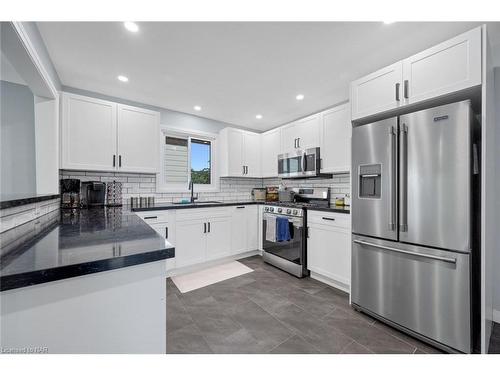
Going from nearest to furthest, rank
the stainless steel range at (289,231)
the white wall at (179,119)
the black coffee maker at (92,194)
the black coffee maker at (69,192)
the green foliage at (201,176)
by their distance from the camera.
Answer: the black coffee maker at (69,192) < the black coffee maker at (92,194) < the stainless steel range at (289,231) < the white wall at (179,119) < the green foliage at (201,176)

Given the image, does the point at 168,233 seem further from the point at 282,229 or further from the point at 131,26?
the point at 131,26

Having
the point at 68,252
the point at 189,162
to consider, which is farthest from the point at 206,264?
the point at 68,252

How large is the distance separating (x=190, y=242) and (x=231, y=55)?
236cm

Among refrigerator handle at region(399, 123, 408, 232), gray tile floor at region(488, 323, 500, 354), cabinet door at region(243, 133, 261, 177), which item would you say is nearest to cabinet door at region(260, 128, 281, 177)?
cabinet door at region(243, 133, 261, 177)

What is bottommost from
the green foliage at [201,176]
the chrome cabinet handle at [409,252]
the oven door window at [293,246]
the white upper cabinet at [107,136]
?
the oven door window at [293,246]

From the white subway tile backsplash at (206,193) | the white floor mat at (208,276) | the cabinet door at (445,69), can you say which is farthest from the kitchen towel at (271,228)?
the cabinet door at (445,69)

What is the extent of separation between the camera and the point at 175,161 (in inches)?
146

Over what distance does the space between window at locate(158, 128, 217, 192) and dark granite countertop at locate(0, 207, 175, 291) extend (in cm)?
247

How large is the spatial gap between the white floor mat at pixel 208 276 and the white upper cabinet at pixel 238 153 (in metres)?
1.60

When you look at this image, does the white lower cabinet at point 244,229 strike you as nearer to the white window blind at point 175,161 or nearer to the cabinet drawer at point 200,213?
the cabinet drawer at point 200,213

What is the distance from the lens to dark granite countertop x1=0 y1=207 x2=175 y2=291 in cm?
65

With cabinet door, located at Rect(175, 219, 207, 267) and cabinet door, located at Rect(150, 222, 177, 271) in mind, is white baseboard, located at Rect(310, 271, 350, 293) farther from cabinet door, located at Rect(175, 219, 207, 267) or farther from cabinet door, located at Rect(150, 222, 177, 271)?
cabinet door, located at Rect(150, 222, 177, 271)

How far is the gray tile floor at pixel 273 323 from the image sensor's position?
164 centimetres
